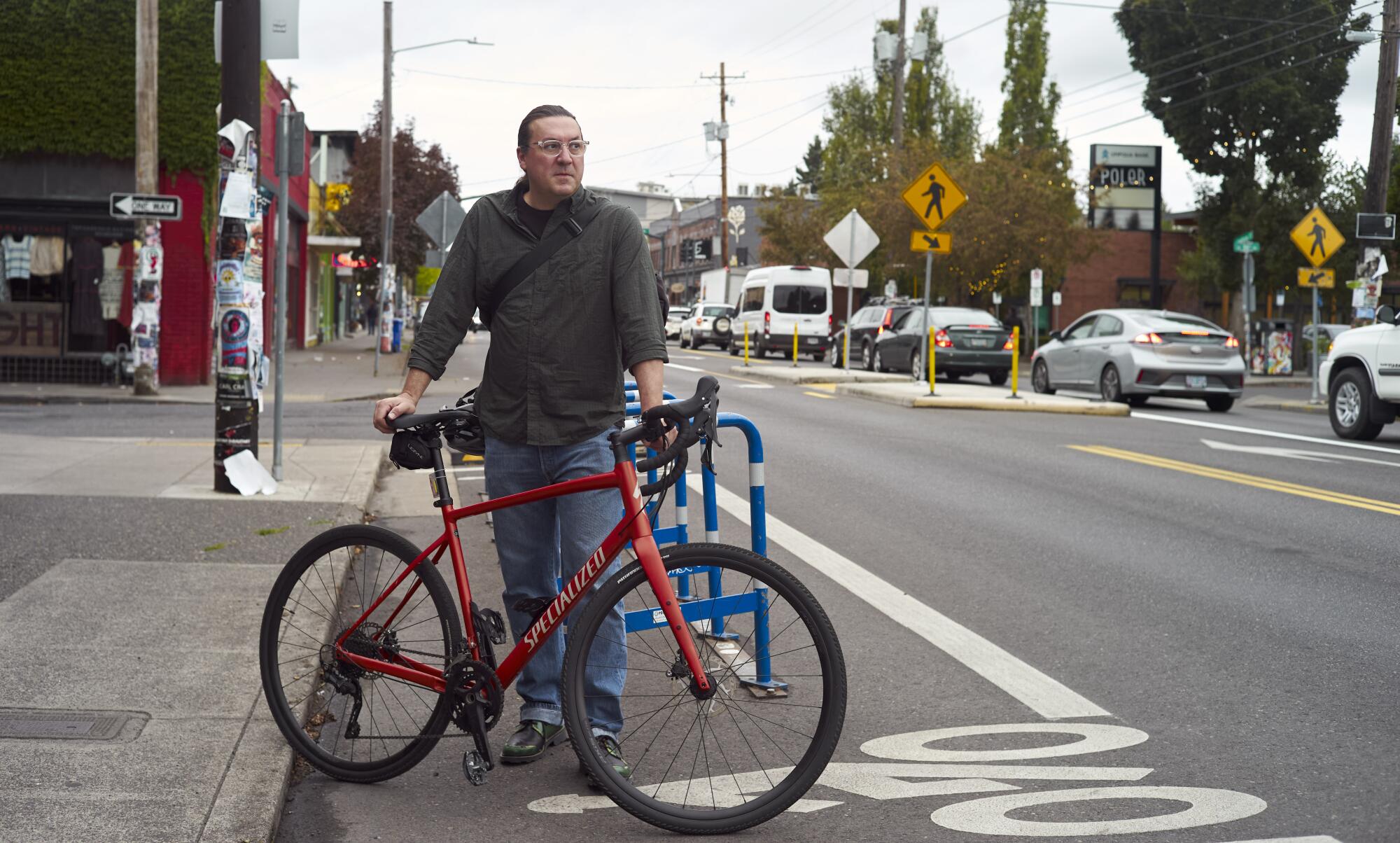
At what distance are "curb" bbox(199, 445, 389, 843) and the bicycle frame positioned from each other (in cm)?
35

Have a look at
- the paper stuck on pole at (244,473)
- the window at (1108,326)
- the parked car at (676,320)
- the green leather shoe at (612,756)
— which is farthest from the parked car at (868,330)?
the green leather shoe at (612,756)

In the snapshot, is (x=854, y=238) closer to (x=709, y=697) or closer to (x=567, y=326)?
(x=567, y=326)

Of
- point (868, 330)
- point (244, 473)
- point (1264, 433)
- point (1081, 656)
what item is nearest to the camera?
point (1081, 656)

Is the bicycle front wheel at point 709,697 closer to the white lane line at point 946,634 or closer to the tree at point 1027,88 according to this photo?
the white lane line at point 946,634

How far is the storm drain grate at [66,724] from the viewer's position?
176 inches

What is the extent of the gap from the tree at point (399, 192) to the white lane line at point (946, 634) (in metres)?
34.4

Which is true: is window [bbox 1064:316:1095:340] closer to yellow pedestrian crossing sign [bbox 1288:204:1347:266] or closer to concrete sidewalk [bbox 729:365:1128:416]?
concrete sidewalk [bbox 729:365:1128:416]

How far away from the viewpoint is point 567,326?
4418 mm

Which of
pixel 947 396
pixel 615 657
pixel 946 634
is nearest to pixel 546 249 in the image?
pixel 615 657

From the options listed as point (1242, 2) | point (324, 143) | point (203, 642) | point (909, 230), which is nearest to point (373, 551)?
point (203, 642)

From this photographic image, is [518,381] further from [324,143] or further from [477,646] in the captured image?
[324,143]

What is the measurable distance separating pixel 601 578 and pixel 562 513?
0.32 metres

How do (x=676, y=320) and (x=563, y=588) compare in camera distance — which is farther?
(x=676, y=320)

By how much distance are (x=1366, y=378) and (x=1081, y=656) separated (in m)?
11.5
